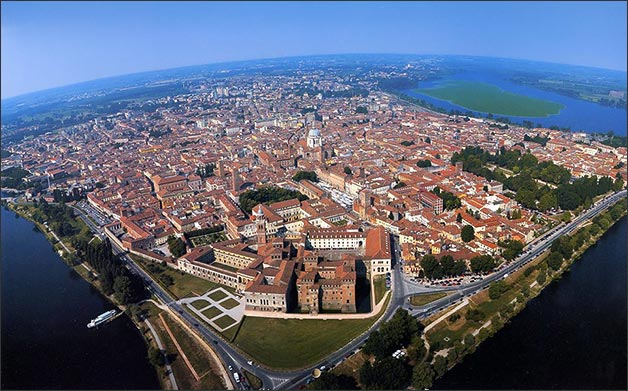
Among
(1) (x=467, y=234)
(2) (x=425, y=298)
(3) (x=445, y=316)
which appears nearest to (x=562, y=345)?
(3) (x=445, y=316)

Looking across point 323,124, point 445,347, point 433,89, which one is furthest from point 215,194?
point 433,89

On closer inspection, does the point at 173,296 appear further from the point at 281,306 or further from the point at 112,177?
the point at 112,177

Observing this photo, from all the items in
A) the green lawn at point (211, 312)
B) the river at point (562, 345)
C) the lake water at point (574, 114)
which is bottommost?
the river at point (562, 345)

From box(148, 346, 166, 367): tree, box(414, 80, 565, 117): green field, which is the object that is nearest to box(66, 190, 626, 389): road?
box(148, 346, 166, 367): tree

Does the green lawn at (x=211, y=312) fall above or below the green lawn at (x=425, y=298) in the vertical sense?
above

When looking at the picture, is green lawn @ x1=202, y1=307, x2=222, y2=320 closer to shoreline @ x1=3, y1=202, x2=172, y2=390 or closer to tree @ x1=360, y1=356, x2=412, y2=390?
shoreline @ x1=3, y1=202, x2=172, y2=390

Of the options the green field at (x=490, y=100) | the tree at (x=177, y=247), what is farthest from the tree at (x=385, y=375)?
the green field at (x=490, y=100)

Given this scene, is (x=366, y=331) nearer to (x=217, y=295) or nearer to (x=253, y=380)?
(x=253, y=380)

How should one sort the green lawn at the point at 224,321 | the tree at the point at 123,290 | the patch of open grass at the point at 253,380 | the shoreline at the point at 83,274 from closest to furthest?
the patch of open grass at the point at 253,380 < the shoreline at the point at 83,274 < the green lawn at the point at 224,321 < the tree at the point at 123,290

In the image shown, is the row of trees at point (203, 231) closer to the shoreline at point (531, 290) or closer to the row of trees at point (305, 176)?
the row of trees at point (305, 176)
